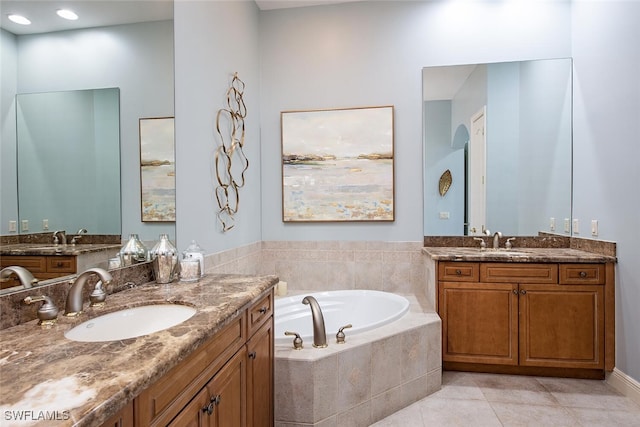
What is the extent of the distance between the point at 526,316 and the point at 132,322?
2.58m

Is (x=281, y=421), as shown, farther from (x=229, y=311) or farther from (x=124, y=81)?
(x=124, y=81)

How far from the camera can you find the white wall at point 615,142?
2229 millimetres

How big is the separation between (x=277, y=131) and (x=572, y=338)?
9.75 feet

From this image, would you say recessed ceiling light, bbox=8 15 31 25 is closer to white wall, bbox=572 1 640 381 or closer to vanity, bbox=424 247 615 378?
vanity, bbox=424 247 615 378

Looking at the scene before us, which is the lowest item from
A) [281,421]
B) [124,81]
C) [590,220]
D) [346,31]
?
→ [281,421]

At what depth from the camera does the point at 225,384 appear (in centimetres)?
123

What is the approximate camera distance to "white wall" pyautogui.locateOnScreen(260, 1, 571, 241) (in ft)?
10.1

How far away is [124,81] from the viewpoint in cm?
156

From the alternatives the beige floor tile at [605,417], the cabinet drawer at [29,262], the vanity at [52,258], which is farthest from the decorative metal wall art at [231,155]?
the beige floor tile at [605,417]

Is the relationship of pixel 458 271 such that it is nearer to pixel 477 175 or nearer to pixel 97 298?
pixel 477 175

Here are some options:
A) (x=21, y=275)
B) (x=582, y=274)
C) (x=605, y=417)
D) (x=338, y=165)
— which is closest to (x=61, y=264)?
(x=21, y=275)

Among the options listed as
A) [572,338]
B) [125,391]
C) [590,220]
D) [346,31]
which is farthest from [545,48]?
[125,391]

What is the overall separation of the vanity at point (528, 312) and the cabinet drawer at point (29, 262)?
2.36 m

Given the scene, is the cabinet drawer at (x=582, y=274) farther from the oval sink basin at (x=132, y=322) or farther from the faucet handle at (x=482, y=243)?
the oval sink basin at (x=132, y=322)
